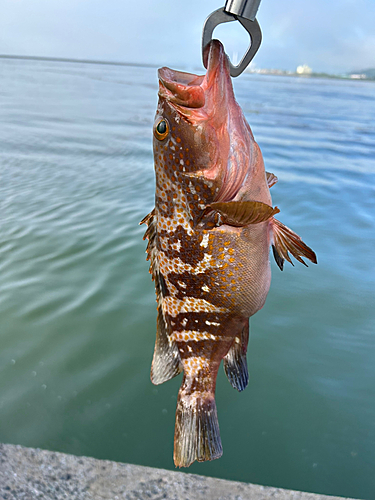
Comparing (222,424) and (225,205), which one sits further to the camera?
(222,424)

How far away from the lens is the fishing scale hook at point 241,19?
113cm

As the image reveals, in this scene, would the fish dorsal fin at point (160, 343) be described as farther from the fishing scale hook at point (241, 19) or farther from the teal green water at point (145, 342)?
the teal green water at point (145, 342)

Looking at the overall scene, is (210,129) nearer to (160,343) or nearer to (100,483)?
(160,343)

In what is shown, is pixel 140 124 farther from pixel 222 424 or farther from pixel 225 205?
pixel 225 205

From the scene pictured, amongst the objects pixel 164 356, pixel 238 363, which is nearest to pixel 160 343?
pixel 164 356

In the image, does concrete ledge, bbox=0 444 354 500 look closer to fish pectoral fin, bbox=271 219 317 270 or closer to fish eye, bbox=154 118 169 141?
fish pectoral fin, bbox=271 219 317 270

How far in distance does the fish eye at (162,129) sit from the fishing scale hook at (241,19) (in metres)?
0.40

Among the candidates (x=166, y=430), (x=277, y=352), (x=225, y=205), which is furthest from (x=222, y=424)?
(x=225, y=205)

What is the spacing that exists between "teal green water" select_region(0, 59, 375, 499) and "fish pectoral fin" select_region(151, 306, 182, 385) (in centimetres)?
133

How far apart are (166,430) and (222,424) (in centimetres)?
42

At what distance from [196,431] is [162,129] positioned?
130 cm

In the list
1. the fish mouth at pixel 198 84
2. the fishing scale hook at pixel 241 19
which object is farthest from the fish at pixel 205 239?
the fishing scale hook at pixel 241 19

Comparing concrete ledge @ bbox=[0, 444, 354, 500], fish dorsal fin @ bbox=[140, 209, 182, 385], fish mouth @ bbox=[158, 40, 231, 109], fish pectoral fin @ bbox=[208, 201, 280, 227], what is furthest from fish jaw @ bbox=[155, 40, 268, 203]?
concrete ledge @ bbox=[0, 444, 354, 500]

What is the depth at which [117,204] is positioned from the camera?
692 cm
